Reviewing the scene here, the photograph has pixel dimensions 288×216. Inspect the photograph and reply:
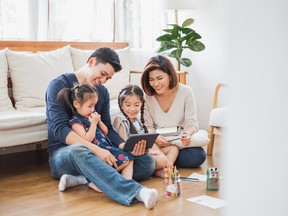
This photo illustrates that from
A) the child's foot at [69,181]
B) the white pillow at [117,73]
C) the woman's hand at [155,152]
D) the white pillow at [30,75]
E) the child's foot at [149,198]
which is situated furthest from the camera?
the white pillow at [117,73]

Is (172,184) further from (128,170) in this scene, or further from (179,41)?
(179,41)

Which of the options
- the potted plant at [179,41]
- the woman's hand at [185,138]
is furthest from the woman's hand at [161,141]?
the potted plant at [179,41]

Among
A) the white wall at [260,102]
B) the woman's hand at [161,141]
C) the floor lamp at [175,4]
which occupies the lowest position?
the woman's hand at [161,141]

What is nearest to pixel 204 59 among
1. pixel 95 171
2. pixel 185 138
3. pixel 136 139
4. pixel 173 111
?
pixel 173 111

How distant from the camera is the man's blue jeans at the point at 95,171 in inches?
86.0

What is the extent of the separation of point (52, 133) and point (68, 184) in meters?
0.34

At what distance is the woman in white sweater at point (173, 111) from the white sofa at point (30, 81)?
0.34m

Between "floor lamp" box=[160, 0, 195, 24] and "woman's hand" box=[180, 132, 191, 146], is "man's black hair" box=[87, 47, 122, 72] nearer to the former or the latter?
"woman's hand" box=[180, 132, 191, 146]

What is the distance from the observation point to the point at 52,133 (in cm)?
263

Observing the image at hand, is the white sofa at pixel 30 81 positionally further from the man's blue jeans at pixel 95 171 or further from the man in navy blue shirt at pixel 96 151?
the man's blue jeans at pixel 95 171

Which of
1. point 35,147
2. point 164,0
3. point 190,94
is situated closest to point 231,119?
point 190,94

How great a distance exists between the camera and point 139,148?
2.53 m

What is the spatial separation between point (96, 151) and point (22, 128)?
62cm

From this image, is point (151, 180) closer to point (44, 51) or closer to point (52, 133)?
point (52, 133)
